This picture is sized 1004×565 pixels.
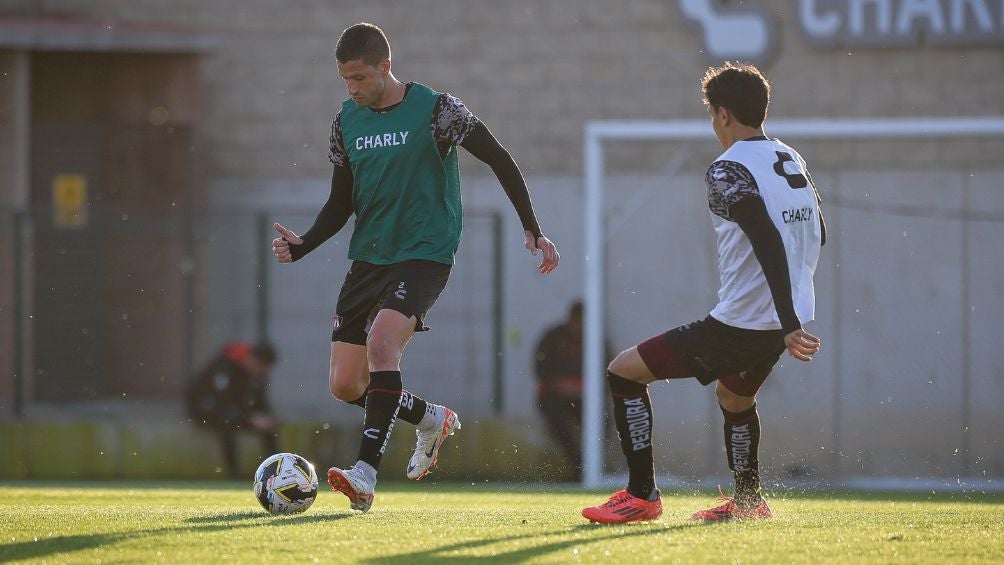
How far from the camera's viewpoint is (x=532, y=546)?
4.73m

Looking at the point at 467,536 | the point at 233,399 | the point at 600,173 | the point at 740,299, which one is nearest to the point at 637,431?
the point at 740,299

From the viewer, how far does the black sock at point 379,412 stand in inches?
228

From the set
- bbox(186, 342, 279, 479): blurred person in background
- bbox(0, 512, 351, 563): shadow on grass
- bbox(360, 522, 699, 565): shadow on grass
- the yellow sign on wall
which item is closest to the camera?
bbox(360, 522, 699, 565): shadow on grass

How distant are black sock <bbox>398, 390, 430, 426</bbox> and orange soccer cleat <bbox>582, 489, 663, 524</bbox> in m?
1.06

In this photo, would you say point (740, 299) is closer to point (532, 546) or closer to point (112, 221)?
point (532, 546)

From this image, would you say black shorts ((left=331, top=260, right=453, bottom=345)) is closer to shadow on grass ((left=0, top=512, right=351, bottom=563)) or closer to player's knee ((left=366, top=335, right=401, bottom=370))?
player's knee ((left=366, top=335, right=401, bottom=370))

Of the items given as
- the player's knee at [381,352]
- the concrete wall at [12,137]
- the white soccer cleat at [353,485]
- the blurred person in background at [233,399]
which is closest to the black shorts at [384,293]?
the player's knee at [381,352]

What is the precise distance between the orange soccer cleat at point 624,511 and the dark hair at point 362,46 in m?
1.95

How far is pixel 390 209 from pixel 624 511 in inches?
60.3

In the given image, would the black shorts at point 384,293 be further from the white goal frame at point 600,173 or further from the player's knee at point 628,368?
the white goal frame at point 600,173

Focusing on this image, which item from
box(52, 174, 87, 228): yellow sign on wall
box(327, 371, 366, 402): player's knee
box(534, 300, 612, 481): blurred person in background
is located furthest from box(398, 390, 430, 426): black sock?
box(52, 174, 87, 228): yellow sign on wall

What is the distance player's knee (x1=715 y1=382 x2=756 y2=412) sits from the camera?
573 cm

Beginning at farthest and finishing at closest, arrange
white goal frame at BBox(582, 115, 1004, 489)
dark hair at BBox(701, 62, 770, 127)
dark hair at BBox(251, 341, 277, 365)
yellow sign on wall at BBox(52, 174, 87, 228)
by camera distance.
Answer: yellow sign on wall at BBox(52, 174, 87, 228) < dark hair at BBox(251, 341, 277, 365) < white goal frame at BBox(582, 115, 1004, 489) < dark hair at BBox(701, 62, 770, 127)

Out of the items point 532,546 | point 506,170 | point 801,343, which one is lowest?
point 532,546
